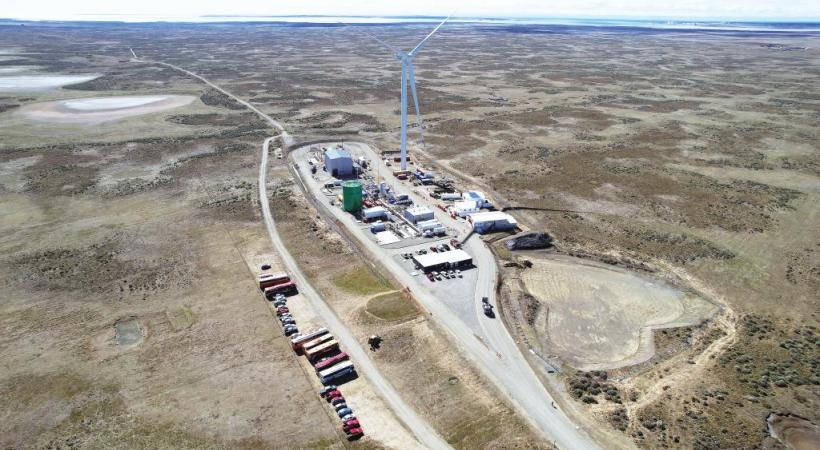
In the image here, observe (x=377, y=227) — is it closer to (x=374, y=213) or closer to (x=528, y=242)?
(x=374, y=213)

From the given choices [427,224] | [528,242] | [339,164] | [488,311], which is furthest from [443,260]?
[339,164]

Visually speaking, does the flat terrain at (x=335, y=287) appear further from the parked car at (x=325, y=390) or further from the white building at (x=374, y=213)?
the white building at (x=374, y=213)

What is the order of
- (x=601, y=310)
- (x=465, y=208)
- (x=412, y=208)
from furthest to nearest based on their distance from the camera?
(x=465, y=208) < (x=412, y=208) < (x=601, y=310)

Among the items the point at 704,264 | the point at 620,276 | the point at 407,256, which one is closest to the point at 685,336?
the point at 620,276

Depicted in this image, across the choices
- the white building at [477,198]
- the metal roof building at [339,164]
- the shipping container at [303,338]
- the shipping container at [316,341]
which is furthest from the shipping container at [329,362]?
the metal roof building at [339,164]

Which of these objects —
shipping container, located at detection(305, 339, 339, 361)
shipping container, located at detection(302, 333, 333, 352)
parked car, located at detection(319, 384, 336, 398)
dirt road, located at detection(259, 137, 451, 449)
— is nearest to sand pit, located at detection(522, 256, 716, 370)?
dirt road, located at detection(259, 137, 451, 449)

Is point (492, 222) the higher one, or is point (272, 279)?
point (492, 222)
